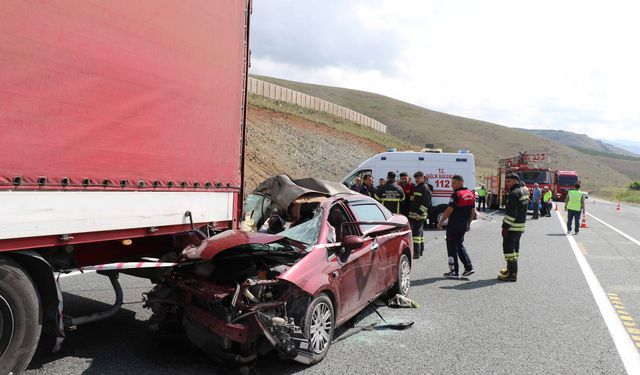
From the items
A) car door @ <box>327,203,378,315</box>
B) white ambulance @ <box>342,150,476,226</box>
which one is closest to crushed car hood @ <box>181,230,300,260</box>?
car door @ <box>327,203,378,315</box>

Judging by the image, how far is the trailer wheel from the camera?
3564 millimetres

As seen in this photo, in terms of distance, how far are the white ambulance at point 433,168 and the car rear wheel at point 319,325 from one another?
12.1 metres

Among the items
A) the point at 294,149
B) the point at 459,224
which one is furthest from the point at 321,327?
the point at 294,149

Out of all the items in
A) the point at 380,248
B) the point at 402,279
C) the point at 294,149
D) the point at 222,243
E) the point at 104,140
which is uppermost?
the point at 294,149

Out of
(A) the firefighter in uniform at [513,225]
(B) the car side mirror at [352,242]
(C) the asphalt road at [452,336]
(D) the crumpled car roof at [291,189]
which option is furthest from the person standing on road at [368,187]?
(B) the car side mirror at [352,242]

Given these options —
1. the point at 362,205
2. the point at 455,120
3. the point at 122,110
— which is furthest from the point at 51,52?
the point at 455,120

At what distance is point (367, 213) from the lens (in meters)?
6.41

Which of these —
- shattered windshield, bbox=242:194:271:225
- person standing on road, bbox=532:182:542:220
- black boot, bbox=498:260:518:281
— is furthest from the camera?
person standing on road, bbox=532:182:542:220

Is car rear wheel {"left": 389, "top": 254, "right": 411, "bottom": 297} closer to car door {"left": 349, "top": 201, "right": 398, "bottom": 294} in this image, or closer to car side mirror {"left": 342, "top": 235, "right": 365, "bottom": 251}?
car door {"left": 349, "top": 201, "right": 398, "bottom": 294}

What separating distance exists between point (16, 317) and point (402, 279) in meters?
4.51

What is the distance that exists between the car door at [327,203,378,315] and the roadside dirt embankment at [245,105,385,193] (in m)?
19.6

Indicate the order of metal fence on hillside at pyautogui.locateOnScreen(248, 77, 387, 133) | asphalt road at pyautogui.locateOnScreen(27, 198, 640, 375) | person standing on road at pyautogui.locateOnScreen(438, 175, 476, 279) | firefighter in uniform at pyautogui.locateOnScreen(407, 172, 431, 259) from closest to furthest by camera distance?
asphalt road at pyautogui.locateOnScreen(27, 198, 640, 375) → person standing on road at pyautogui.locateOnScreen(438, 175, 476, 279) → firefighter in uniform at pyautogui.locateOnScreen(407, 172, 431, 259) → metal fence on hillside at pyautogui.locateOnScreen(248, 77, 387, 133)

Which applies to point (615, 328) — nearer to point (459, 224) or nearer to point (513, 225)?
point (513, 225)

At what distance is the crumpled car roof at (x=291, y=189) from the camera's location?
6480mm
